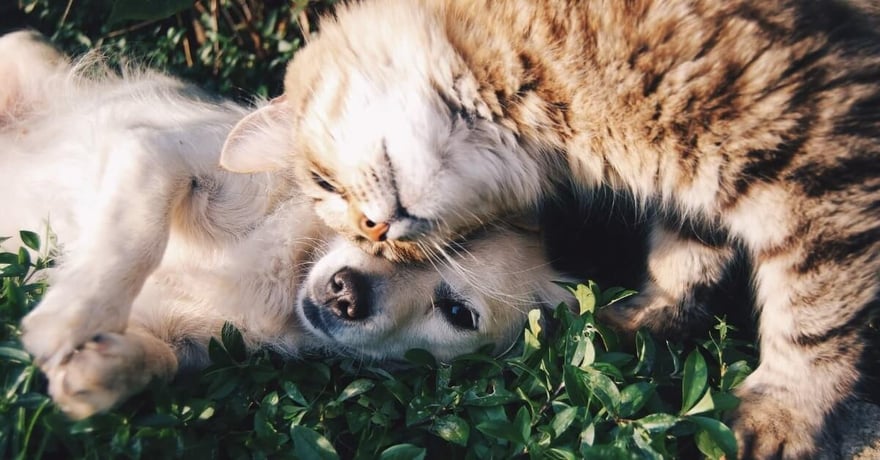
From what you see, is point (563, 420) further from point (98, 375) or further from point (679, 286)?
point (98, 375)

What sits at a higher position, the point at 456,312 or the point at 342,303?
the point at 342,303

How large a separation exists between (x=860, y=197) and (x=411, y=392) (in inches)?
50.9

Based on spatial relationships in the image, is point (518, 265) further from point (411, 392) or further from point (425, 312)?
point (411, 392)

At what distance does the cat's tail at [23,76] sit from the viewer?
3283 mm

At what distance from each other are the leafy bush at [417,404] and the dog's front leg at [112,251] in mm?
92

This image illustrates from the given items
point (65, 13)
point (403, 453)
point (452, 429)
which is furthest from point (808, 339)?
point (65, 13)

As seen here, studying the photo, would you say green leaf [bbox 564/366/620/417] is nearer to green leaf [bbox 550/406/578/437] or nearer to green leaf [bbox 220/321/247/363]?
green leaf [bbox 550/406/578/437]

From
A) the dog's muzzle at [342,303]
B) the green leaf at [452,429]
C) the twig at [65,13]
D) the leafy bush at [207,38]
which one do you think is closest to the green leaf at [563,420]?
the green leaf at [452,429]

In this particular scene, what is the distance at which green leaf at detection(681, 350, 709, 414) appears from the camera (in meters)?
1.97

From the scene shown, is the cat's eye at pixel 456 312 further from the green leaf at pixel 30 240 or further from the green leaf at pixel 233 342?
the green leaf at pixel 30 240

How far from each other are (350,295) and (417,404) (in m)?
0.50

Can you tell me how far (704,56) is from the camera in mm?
2039

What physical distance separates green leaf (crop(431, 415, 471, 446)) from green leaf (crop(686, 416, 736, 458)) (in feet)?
1.82

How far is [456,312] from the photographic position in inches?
105
